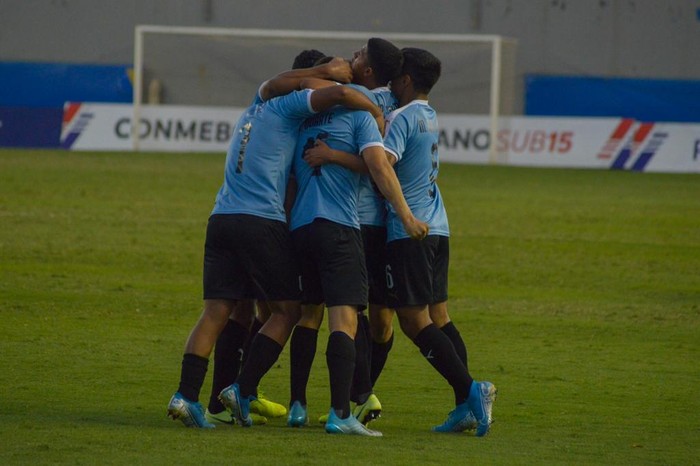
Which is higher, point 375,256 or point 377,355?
point 375,256

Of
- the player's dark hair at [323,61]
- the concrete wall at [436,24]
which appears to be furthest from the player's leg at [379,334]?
the concrete wall at [436,24]

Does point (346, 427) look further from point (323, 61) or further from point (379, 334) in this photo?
point (323, 61)

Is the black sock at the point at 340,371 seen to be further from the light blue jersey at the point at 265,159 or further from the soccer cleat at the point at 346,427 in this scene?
the light blue jersey at the point at 265,159

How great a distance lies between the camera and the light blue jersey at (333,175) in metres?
6.73

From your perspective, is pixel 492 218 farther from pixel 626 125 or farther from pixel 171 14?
pixel 171 14

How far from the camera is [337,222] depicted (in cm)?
671

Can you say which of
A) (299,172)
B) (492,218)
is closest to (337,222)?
(299,172)

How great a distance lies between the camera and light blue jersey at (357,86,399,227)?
7.02m

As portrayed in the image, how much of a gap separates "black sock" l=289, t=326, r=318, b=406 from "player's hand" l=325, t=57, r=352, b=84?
1.32 meters

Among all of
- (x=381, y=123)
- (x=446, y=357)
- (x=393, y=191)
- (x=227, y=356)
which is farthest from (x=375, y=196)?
(x=227, y=356)

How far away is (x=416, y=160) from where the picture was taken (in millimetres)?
7008

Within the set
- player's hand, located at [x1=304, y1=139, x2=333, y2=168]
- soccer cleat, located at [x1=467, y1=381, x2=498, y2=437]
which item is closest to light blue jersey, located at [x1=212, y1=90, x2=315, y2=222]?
player's hand, located at [x1=304, y1=139, x2=333, y2=168]

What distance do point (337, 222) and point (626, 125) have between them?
2661 cm

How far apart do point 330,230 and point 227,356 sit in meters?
1.03
